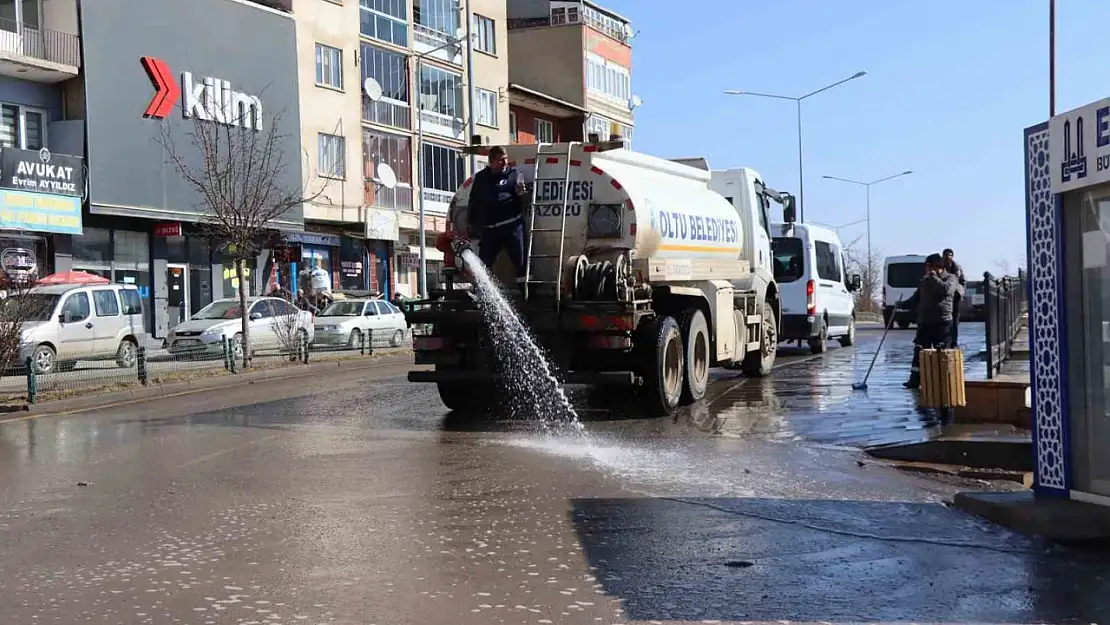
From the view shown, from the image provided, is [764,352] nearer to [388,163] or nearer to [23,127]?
[23,127]

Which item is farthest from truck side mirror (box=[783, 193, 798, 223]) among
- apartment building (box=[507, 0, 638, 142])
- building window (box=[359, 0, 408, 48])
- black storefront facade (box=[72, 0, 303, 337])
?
apartment building (box=[507, 0, 638, 142])

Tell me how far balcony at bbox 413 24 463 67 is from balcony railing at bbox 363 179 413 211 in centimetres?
575

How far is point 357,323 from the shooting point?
3141cm

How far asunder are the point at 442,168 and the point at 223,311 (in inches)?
809

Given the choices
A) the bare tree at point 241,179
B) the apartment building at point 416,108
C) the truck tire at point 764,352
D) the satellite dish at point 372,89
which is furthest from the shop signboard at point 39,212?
the truck tire at point 764,352

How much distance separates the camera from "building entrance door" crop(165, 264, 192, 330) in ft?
118

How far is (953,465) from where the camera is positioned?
984 centimetres

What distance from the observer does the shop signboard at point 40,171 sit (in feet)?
96.7

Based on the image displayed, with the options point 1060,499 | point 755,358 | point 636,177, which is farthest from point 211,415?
point 1060,499

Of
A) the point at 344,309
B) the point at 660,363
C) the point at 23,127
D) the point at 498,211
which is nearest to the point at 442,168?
the point at 344,309

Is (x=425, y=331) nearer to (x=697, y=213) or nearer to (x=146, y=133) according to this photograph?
(x=697, y=213)

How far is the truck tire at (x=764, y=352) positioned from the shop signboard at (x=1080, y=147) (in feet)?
36.3

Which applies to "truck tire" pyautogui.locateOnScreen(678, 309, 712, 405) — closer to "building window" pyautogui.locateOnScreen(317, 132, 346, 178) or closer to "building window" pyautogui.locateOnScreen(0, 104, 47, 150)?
"building window" pyautogui.locateOnScreen(0, 104, 47, 150)

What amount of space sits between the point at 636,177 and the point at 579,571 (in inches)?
334
